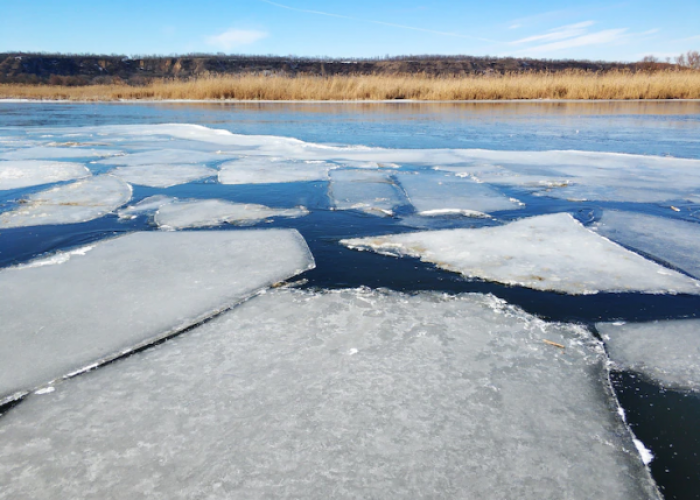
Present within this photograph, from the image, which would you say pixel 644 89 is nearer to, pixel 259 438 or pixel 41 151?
pixel 41 151

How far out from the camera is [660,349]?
47.7 inches

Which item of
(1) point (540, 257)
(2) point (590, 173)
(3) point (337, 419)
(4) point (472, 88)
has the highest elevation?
(4) point (472, 88)

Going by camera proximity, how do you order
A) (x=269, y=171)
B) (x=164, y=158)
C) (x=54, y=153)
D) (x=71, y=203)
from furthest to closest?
(x=54, y=153) → (x=164, y=158) → (x=269, y=171) → (x=71, y=203)

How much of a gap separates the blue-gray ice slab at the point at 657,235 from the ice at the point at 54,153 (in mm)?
4445

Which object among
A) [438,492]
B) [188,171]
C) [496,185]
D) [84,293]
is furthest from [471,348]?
[188,171]

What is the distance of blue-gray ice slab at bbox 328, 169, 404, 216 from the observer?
263cm

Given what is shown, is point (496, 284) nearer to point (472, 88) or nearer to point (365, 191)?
point (365, 191)

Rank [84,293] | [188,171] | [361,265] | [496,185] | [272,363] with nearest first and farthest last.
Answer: [272,363] → [84,293] → [361,265] → [496,185] → [188,171]

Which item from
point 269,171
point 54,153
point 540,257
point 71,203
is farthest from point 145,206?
point 54,153

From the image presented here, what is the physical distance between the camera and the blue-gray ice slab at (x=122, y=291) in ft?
3.89

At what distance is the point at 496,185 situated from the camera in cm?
327

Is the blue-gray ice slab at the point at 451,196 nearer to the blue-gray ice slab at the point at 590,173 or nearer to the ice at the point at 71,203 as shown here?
the blue-gray ice slab at the point at 590,173

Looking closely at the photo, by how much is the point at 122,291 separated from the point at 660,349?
5.47ft

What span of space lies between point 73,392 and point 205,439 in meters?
0.39
